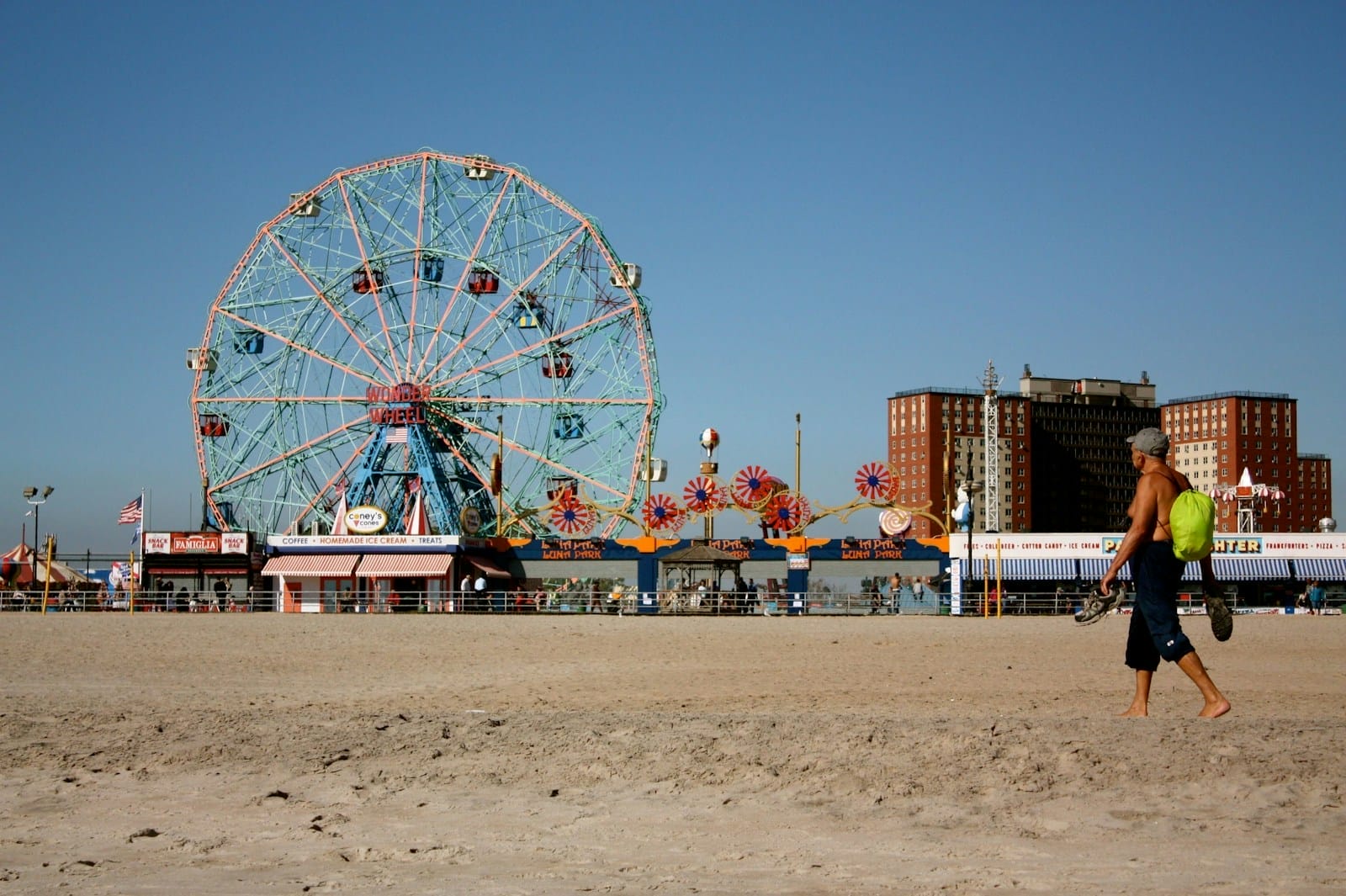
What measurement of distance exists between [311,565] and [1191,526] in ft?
152

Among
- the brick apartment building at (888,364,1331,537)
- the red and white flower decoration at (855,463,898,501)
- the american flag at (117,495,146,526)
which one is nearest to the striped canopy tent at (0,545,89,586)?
the american flag at (117,495,146,526)

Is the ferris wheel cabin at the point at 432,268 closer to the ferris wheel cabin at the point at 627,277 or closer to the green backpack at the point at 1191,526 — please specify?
the ferris wheel cabin at the point at 627,277

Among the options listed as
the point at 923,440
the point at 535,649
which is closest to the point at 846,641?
the point at 535,649

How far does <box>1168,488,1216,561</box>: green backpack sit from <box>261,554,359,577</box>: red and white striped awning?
44.9 meters

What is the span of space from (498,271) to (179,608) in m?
18.0

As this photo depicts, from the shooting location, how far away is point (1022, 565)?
4941 cm

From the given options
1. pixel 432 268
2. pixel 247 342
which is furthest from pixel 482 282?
pixel 247 342

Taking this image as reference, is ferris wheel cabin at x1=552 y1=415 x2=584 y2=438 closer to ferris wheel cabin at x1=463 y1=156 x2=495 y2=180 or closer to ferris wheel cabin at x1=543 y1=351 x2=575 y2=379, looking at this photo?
ferris wheel cabin at x1=543 y1=351 x2=575 y2=379

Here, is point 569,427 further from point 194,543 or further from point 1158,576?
point 1158,576

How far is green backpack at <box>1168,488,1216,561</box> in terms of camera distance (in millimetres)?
8641

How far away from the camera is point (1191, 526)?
8.63 metres

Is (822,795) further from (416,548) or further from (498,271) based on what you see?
(498,271)

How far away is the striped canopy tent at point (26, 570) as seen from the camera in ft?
181

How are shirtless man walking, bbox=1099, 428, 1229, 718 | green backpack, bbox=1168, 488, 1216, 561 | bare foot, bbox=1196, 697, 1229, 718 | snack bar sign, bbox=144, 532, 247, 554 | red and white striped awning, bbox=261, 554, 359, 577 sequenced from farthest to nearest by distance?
snack bar sign, bbox=144, 532, 247, 554
red and white striped awning, bbox=261, 554, 359, 577
bare foot, bbox=1196, 697, 1229, 718
shirtless man walking, bbox=1099, 428, 1229, 718
green backpack, bbox=1168, 488, 1216, 561
